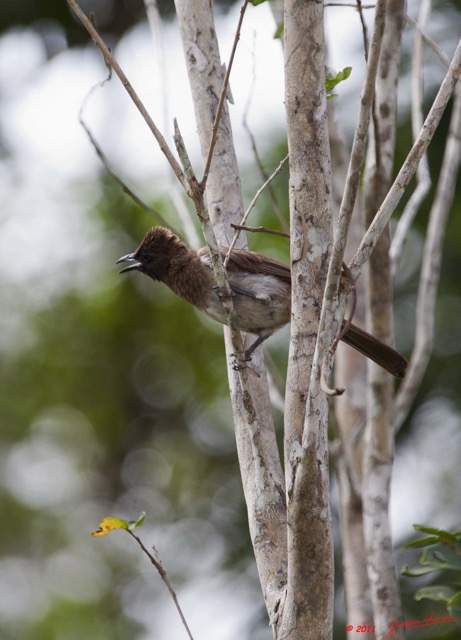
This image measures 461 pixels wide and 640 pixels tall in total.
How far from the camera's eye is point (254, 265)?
406 cm

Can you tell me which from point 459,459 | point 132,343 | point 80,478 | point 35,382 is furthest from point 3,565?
point 459,459

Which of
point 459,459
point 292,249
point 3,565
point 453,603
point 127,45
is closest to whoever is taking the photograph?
Answer: point 292,249

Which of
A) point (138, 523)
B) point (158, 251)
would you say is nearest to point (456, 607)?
point (138, 523)

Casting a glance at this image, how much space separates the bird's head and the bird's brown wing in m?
0.21

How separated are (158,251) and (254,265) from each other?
0.68 m

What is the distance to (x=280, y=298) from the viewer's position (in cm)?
420

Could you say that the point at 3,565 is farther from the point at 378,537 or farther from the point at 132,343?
the point at 378,537

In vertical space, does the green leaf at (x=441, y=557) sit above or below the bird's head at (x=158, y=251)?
below

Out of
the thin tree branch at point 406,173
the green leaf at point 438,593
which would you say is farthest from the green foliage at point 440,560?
the thin tree branch at point 406,173

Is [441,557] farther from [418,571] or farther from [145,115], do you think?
[145,115]

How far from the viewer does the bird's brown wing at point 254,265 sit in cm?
394

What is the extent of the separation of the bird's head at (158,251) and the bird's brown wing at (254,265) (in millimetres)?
208

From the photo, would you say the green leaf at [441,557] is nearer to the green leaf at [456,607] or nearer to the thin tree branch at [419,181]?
the green leaf at [456,607]

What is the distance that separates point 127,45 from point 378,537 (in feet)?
16.6
